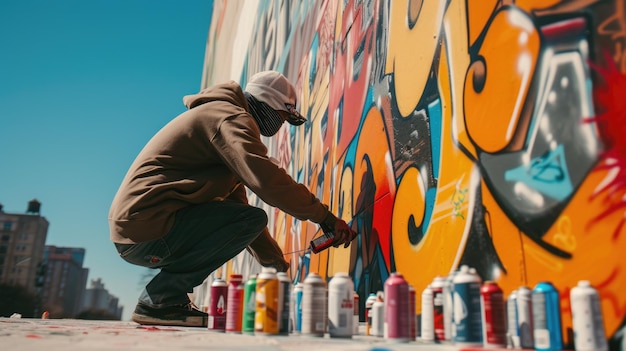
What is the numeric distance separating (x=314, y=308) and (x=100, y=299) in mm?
120415

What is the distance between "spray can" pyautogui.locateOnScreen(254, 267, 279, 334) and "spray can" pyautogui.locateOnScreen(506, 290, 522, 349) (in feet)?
3.13

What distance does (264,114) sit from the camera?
341 centimetres

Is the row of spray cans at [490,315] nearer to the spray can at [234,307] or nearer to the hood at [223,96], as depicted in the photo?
the spray can at [234,307]

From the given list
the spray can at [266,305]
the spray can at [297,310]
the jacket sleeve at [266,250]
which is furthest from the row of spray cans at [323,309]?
the jacket sleeve at [266,250]

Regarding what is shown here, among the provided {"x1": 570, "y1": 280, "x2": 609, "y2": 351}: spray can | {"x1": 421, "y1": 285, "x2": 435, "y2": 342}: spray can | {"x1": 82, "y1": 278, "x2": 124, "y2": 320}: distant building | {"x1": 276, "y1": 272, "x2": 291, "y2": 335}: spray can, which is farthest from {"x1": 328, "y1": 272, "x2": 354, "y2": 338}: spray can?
{"x1": 82, "y1": 278, "x2": 124, "y2": 320}: distant building

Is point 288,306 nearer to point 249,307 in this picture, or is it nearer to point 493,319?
point 249,307

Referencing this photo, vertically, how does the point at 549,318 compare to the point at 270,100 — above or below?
below

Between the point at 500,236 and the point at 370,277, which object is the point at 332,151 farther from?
the point at 500,236

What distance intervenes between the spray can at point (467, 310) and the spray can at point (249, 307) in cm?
90

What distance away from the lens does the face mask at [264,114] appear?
134 inches

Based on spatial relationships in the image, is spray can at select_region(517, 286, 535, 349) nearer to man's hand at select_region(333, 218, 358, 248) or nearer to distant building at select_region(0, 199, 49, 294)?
man's hand at select_region(333, 218, 358, 248)

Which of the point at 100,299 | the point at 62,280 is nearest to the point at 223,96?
→ the point at 62,280

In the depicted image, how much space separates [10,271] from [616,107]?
3169 inches

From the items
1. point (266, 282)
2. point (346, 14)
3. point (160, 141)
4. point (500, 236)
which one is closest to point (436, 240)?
point (500, 236)
